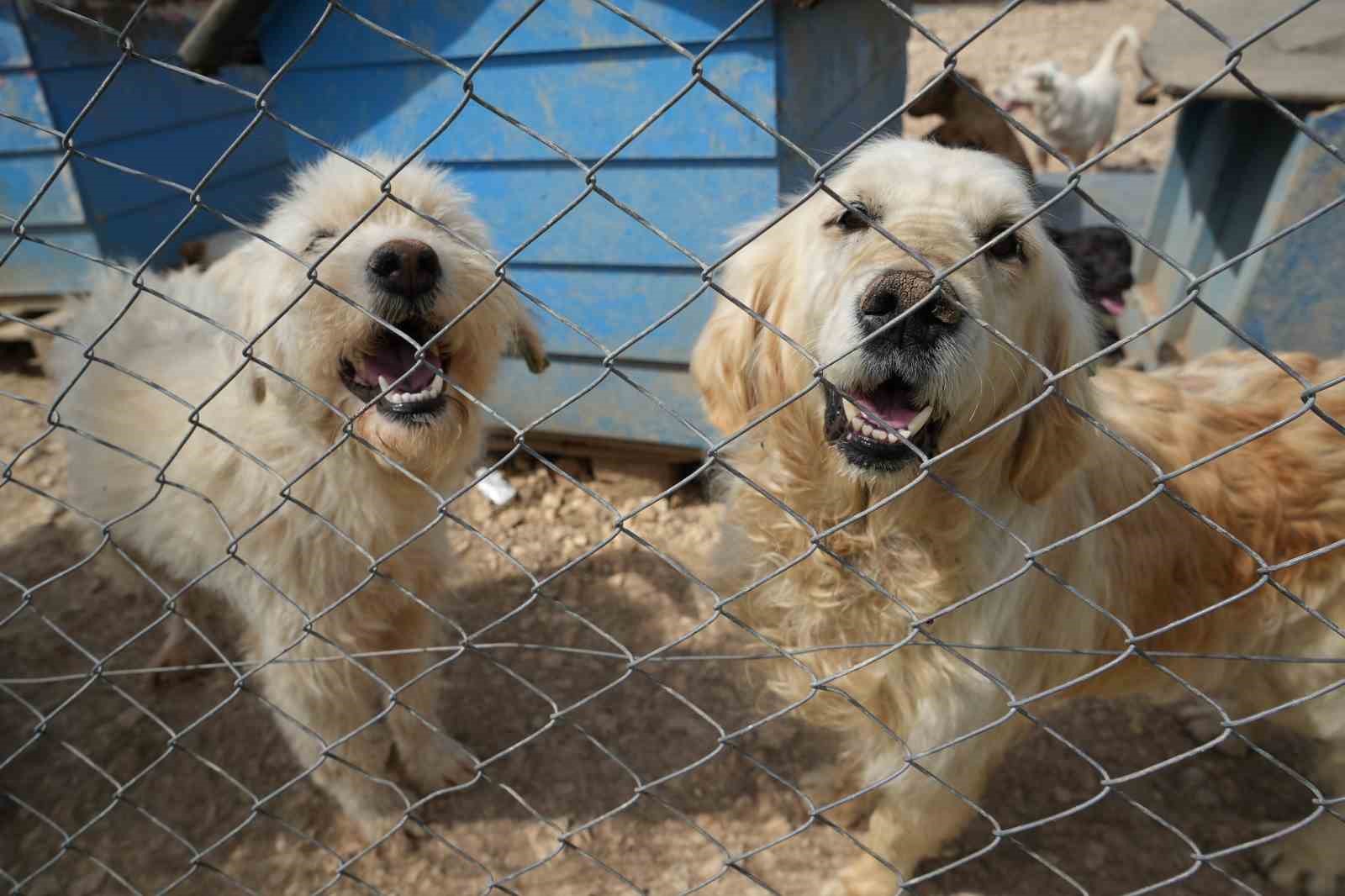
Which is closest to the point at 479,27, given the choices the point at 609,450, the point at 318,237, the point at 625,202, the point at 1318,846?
the point at 625,202

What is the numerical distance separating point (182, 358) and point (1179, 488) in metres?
2.77

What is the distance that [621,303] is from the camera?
3387mm

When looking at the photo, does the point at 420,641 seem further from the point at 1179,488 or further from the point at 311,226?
the point at 1179,488

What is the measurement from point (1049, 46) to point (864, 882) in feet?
46.5

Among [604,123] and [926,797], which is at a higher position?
[604,123]

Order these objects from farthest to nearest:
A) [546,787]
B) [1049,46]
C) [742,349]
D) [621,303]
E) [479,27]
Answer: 1. [1049,46]
2. [621,303]
3. [479,27]
4. [546,787]
5. [742,349]

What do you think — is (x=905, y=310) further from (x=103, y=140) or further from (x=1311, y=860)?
(x=103, y=140)

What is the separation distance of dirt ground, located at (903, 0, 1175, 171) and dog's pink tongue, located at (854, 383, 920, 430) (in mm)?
7243

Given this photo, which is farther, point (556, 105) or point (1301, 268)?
point (1301, 268)

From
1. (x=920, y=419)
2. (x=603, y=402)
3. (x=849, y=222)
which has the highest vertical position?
(x=849, y=222)

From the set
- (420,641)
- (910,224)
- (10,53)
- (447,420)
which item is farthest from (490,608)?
(10,53)

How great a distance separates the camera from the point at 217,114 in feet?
17.1

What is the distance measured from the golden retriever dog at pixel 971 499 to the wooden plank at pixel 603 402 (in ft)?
4.52

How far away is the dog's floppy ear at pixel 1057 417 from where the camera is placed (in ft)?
5.36
